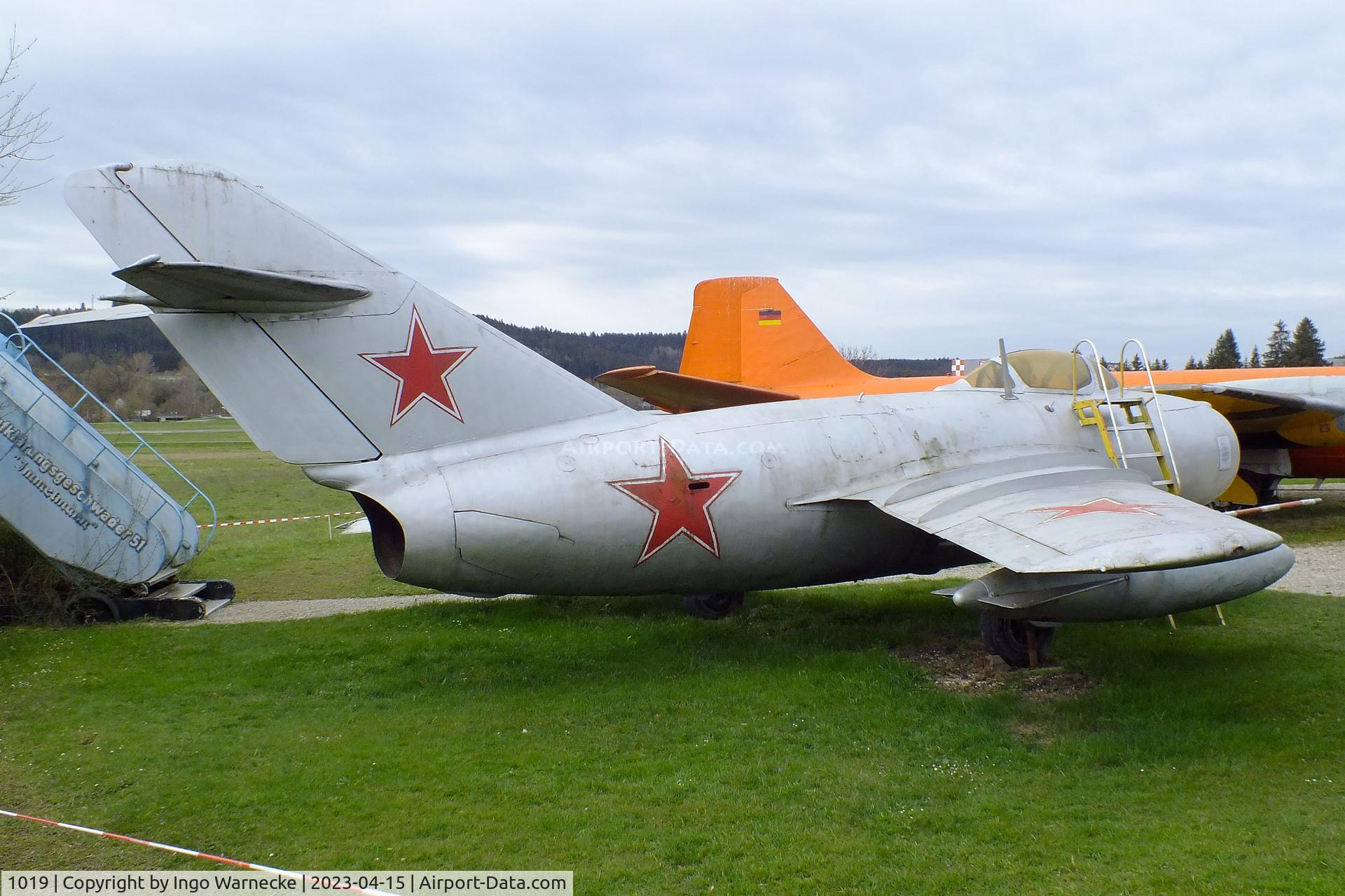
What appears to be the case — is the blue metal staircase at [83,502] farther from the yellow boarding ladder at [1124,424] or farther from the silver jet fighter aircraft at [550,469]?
the yellow boarding ladder at [1124,424]

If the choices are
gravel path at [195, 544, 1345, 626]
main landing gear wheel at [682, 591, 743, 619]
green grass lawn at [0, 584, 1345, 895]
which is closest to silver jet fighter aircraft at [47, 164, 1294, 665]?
green grass lawn at [0, 584, 1345, 895]

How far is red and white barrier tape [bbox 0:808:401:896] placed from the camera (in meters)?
4.30

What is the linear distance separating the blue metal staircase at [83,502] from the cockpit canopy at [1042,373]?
879 cm

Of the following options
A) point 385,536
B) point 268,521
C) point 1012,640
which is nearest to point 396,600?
point 385,536

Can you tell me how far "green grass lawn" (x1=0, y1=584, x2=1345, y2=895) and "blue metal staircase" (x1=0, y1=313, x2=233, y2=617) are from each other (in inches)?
39.0

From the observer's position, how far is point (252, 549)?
1504cm

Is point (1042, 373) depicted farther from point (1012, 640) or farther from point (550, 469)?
point (550, 469)

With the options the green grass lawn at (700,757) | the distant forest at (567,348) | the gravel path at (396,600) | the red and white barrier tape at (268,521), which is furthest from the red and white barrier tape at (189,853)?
the distant forest at (567,348)

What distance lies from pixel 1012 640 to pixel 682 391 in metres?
7.23

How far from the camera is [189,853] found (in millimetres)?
4707

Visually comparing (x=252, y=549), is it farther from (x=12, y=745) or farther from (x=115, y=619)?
(x=12, y=745)

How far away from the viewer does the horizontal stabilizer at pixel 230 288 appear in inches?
230

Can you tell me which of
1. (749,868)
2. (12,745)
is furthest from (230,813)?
(749,868)

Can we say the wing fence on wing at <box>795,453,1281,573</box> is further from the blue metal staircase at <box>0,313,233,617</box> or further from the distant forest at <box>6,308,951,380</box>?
the distant forest at <box>6,308,951,380</box>
